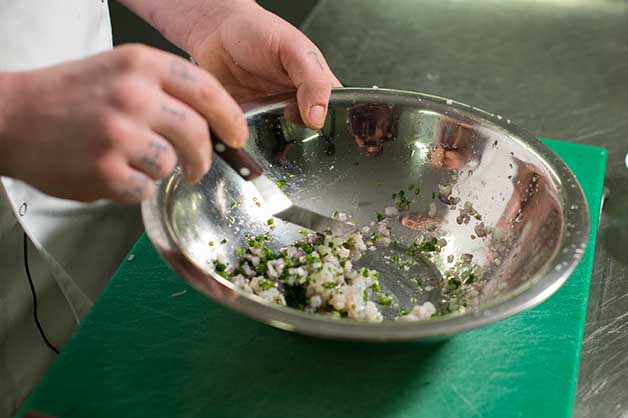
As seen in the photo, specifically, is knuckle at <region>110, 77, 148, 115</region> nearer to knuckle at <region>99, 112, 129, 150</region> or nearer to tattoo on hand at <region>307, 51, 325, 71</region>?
knuckle at <region>99, 112, 129, 150</region>

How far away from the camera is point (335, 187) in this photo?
1.03 meters

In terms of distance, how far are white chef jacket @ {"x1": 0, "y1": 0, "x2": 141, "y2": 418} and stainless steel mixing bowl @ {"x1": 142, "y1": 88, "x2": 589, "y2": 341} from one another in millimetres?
250

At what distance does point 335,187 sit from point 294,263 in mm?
174

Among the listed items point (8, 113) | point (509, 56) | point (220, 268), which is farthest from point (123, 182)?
point (509, 56)

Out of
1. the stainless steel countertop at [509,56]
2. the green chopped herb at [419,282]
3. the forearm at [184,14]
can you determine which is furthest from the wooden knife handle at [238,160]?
the stainless steel countertop at [509,56]

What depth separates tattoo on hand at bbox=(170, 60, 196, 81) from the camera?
64cm

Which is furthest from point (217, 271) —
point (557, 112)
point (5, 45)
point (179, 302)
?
point (557, 112)

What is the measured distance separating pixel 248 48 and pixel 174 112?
0.42 meters

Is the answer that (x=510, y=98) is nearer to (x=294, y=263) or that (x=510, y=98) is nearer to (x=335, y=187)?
(x=335, y=187)

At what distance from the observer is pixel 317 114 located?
962 millimetres

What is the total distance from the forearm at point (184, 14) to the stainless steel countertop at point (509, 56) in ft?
2.21

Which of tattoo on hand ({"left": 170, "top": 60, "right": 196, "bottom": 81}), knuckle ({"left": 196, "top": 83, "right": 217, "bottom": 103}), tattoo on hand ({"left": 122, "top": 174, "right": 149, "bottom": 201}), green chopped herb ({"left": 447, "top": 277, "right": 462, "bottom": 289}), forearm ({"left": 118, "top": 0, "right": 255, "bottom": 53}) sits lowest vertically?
green chopped herb ({"left": 447, "top": 277, "right": 462, "bottom": 289})

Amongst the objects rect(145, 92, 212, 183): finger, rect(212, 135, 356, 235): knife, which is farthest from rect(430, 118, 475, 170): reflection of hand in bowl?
rect(145, 92, 212, 183): finger

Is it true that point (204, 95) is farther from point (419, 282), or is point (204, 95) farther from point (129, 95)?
point (419, 282)
